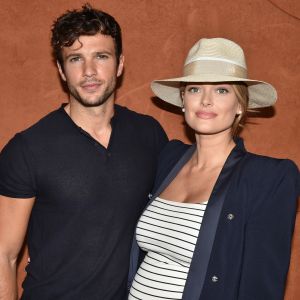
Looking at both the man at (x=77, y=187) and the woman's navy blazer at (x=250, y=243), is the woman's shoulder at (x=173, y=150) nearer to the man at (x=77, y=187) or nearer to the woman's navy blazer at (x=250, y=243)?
the man at (x=77, y=187)

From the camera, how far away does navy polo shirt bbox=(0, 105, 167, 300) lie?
229 centimetres

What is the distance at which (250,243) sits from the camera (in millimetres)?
2076

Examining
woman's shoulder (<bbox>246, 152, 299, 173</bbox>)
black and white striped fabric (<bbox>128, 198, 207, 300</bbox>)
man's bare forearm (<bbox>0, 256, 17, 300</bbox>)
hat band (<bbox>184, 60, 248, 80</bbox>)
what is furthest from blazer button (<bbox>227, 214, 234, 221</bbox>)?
man's bare forearm (<bbox>0, 256, 17, 300</bbox>)

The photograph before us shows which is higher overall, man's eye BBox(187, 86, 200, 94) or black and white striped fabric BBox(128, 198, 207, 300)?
man's eye BBox(187, 86, 200, 94)

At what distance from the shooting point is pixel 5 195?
2307 millimetres

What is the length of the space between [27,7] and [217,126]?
1241 millimetres

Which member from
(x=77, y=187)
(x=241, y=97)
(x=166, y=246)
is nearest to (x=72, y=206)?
(x=77, y=187)

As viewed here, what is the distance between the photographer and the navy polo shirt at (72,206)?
90.0 inches

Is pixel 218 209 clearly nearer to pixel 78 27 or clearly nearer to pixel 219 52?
pixel 219 52

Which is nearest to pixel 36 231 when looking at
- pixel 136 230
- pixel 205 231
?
pixel 136 230

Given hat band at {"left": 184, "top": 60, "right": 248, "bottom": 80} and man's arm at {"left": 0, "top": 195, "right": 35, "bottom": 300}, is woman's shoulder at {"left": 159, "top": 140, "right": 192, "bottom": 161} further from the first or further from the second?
man's arm at {"left": 0, "top": 195, "right": 35, "bottom": 300}

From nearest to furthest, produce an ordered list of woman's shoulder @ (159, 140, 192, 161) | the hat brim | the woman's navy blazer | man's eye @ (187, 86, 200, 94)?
the woman's navy blazer < the hat brim < man's eye @ (187, 86, 200, 94) < woman's shoulder @ (159, 140, 192, 161)

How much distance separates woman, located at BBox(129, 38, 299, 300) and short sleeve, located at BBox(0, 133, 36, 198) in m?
0.55

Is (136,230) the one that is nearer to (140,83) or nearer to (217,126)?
(217,126)
